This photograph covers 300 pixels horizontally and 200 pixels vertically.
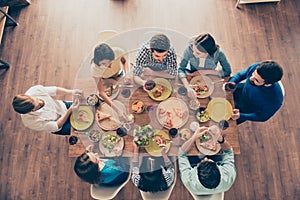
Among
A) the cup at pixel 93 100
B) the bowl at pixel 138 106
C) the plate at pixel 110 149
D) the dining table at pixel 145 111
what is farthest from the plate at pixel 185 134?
the cup at pixel 93 100

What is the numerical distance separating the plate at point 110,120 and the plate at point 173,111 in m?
0.34

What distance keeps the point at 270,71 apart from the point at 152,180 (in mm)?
1265

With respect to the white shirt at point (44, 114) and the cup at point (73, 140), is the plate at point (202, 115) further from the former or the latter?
the white shirt at point (44, 114)

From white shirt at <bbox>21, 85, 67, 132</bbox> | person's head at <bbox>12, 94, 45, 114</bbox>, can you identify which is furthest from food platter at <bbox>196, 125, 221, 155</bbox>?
person's head at <bbox>12, 94, 45, 114</bbox>

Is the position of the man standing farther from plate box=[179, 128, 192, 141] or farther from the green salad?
the green salad

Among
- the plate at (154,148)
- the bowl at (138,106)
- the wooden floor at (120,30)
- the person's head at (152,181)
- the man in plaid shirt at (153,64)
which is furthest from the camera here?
the wooden floor at (120,30)

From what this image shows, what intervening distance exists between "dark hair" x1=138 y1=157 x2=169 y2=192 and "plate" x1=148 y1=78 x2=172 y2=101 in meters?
0.57

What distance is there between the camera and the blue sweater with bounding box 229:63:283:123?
260cm

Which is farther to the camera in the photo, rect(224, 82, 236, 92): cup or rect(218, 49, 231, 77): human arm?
rect(218, 49, 231, 77): human arm

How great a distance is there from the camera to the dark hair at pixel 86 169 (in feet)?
7.47

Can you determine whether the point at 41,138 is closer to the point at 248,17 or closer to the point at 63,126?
the point at 63,126

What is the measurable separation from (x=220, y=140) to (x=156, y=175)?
0.60 m

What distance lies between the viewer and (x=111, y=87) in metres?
2.70

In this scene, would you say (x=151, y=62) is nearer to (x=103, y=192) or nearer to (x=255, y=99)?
(x=255, y=99)
